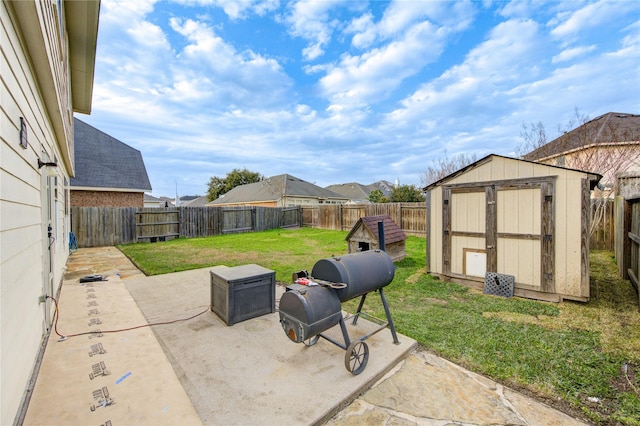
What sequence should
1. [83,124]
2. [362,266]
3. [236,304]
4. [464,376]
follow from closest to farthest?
1. [464,376]
2. [362,266]
3. [236,304]
4. [83,124]

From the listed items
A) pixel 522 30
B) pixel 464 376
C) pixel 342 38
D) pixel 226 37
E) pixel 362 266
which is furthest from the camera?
pixel 342 38

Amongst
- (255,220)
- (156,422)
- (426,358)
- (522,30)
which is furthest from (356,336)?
(255,220)

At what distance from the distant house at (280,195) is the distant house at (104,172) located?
40.7 ft

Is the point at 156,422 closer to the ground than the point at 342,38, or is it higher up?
closer to the ground

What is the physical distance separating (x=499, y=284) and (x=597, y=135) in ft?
31.1

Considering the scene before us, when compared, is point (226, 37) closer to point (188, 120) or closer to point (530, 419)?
point (188, 120)

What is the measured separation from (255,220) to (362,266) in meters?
15.2

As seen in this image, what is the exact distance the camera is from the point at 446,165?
2069 centimetres

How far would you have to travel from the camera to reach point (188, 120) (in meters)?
18.2

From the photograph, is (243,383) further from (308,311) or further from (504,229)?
(504,229)

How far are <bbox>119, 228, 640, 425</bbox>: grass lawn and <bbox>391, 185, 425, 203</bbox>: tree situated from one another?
14.1m

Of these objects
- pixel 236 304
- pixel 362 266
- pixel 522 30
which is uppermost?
pixel 522 30

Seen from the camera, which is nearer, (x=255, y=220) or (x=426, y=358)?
(x=426, y=358)

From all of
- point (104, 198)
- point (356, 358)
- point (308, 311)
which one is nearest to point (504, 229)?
point (356, 358)
